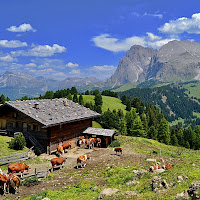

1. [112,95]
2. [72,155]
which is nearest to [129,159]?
[72,155]

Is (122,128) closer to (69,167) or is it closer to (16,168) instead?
(69,167)

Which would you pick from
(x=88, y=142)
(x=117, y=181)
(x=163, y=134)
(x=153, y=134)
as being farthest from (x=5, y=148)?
(x=153, y=134)

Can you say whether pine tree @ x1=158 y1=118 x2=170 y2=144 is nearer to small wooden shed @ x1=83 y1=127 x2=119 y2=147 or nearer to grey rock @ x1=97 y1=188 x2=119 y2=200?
small wooden shed @ x1=83 y1=127 x2=119 y2=147

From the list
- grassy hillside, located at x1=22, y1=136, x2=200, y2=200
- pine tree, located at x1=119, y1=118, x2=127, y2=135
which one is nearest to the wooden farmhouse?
grassy hillside, located at x1=22, y1=136, x2=200, y2=200

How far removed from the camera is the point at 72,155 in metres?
32.4

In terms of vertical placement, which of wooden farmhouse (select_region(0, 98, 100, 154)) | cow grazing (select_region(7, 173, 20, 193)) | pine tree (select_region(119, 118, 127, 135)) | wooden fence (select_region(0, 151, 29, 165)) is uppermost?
wooden farmhouse (select_region(0, 98, 100, 154))

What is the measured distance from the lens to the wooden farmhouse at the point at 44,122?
108 feet

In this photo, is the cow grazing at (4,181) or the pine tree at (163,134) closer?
the cow grazing at (4,181)

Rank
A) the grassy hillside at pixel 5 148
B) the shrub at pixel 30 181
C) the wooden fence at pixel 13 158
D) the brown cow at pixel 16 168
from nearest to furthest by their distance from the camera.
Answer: the shrub at pixel 30 181
the brown cow at pixel 16 168
the wooden fence at pixel 13 158
the grassy hillside at pixel 5 148

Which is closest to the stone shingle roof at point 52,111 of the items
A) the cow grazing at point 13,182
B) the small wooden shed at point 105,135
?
the small wooden shed at point 105,135

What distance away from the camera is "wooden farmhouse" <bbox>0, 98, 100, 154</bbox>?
108 ft

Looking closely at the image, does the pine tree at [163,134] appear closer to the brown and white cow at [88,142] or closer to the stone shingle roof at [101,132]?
the stone shingle roof at [101,132]

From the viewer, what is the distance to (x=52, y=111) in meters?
37.5

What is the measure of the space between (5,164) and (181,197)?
74.9ft
